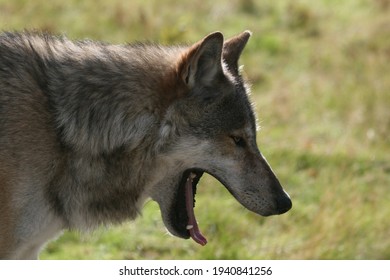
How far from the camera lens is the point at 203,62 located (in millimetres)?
4895

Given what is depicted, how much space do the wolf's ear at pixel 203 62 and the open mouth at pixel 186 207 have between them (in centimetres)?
57

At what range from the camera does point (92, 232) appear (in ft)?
17.3

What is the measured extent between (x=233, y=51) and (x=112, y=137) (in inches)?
41.2

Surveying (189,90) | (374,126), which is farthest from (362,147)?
(189,90)

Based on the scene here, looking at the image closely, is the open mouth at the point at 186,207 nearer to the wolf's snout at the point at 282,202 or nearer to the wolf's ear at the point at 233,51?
the wolf's snout at the point at 282,202

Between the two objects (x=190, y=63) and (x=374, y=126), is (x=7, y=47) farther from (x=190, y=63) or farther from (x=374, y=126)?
(x=374, y=126)

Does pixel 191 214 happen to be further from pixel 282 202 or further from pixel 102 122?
pixel 102 122

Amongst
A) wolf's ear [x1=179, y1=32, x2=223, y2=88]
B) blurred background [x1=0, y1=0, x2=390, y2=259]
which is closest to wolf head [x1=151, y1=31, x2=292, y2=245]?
wolf's ear [x1=179, y1=32, x2=223, y2=88]

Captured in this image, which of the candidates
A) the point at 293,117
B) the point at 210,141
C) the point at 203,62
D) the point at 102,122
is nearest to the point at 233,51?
the point at 203,62

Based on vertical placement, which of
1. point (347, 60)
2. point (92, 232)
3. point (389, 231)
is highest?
point (92, 232)

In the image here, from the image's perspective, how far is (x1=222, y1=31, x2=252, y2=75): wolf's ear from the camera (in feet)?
17.6

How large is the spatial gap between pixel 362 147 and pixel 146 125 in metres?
5.30

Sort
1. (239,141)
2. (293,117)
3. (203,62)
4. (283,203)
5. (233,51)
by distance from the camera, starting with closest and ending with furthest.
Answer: (203,62) < (239,141) < (283,203) < (233,51) < (293,117)

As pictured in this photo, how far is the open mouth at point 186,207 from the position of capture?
5.16 meters
